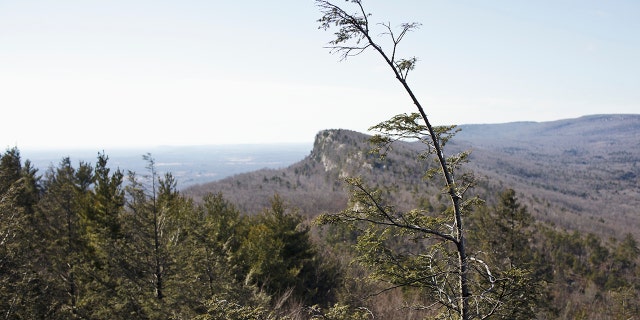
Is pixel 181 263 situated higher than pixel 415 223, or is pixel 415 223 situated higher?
pixel 415 223

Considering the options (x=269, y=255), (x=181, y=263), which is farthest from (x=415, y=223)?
(x=269, y=255)

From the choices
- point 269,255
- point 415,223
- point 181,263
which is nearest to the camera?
point 415,223

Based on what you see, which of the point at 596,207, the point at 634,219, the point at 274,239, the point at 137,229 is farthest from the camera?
the point at 596,207

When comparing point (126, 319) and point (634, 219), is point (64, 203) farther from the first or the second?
point (634, 219)

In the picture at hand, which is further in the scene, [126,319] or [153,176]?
[153,176]

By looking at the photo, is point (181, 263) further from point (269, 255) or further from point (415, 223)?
point (415, 223)

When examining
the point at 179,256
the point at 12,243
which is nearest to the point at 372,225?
the point at 179,256

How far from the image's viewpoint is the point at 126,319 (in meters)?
11.7

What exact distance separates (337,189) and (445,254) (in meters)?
122

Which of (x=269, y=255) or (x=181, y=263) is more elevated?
(x=181, y=263)

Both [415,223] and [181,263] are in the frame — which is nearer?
[415,223]

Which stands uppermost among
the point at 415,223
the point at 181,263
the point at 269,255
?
the point at 415,223

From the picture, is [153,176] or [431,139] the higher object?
[431,139]

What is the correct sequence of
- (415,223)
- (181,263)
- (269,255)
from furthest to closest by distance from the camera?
1. (269,255)
2. (181,263)
3. (415,223)
